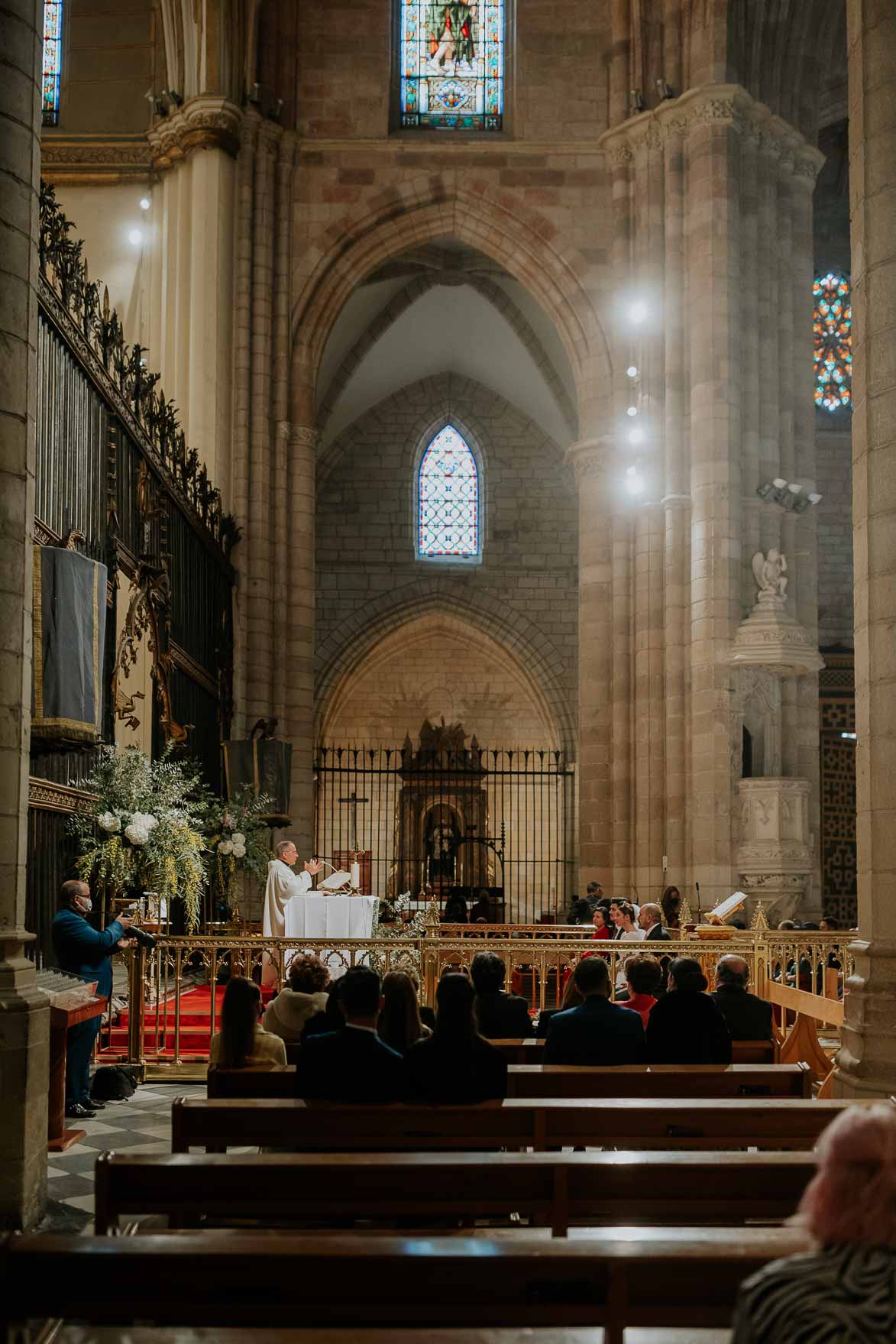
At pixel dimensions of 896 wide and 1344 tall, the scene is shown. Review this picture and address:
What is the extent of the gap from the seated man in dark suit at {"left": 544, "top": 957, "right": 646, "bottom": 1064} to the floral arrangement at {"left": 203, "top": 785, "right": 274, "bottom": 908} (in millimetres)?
8705

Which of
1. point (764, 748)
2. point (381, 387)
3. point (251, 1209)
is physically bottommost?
point (251, 1209)

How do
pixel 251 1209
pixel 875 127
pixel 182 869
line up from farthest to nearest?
pixel 182 869
pixel 875 127
pixel 251 1209

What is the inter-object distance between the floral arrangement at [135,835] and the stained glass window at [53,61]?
13528mm

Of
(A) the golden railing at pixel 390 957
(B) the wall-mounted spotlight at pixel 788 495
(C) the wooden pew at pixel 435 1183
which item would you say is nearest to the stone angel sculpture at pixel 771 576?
(B) the wall-mounted spotlight at pixel 788 495

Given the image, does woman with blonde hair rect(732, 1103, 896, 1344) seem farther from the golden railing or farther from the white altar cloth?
the white altar cloth

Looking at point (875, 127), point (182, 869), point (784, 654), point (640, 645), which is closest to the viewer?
point (875, 127)

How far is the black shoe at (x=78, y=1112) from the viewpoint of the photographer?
817 cm

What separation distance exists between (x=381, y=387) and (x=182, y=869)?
809 inches

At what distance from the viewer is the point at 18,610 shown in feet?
19.5

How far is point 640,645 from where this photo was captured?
63.9ft

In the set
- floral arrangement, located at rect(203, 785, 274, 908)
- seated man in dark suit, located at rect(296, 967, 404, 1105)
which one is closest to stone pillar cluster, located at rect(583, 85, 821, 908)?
floral arrangement, located at rect(203, 785, 274, 908)

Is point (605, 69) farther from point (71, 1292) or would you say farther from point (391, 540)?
point (71, 1292)

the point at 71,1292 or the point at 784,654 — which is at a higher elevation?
the point at 784,654

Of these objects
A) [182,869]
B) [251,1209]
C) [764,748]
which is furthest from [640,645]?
[251,1209]
